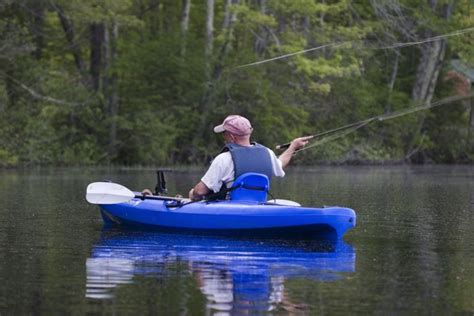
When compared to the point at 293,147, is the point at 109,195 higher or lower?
lower

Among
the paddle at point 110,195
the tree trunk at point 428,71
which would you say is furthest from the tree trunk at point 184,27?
the paddle at point 110,195

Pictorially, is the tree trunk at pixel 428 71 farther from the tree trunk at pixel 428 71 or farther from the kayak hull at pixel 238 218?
the kayak hull at pixel 238 218

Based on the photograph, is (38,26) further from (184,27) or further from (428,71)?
(428,71)

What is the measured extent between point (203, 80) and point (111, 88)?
106 inches

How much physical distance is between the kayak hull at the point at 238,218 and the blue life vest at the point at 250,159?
38cm

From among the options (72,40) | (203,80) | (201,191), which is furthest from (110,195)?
(72,40)

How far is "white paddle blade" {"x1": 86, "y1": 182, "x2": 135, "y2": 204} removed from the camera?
14.8m

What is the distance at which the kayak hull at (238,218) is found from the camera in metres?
13.0

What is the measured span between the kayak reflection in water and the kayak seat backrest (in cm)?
53

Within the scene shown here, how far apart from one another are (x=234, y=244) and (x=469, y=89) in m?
36.9

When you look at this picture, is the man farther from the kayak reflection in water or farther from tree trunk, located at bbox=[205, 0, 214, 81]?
tree trunk, located at bbox=[205, 0, 214, 81]

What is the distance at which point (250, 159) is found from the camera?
45.2ft

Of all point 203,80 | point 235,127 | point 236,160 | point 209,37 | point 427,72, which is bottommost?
point 236,160

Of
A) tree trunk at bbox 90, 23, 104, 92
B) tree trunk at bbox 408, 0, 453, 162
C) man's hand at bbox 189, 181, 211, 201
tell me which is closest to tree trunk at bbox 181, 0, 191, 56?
tree trunk at bbox 90, 23, 104, 92
